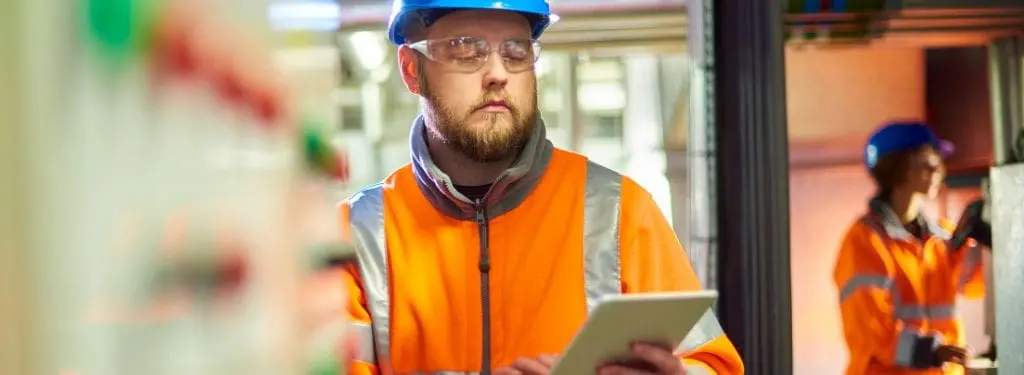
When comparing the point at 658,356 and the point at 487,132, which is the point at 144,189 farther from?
the point at 487,132

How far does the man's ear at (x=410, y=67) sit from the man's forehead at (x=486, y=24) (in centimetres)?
10

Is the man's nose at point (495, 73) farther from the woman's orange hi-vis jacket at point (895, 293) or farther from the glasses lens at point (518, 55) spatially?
the woman's orange hi-vis jacket at point (895, 293)

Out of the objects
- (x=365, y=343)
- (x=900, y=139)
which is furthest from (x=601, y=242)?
(x=900, y=139)

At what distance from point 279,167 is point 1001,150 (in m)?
3.01

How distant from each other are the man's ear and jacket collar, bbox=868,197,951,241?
2099mm

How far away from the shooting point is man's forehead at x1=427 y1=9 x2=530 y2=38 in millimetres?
1360

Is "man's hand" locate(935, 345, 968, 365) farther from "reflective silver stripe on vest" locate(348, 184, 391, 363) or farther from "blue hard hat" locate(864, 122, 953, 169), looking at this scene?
"reflective silver stripe on vest" locate(348, 184, 391, 363)

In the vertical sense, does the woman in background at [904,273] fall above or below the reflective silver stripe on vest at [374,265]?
below

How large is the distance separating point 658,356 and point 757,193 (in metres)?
1.31

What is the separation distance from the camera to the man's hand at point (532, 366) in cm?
117

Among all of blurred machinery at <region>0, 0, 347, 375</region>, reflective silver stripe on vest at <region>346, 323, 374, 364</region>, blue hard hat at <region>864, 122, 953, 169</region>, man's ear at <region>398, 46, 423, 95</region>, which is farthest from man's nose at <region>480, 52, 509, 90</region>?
blue hard hat at <region>864, 122, 953, 169</region>

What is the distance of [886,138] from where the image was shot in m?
3.35

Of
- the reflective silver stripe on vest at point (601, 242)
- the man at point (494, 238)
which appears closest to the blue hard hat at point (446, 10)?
the man at point (494, 238)

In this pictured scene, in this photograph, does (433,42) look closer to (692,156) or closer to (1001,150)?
(692,156)
